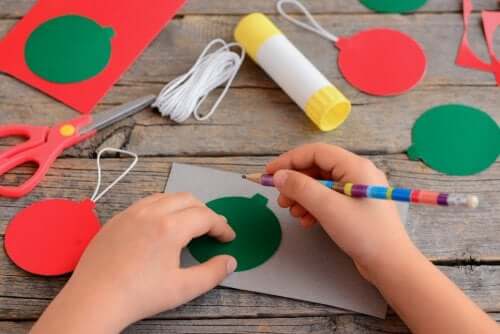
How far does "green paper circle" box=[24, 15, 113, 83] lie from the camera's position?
1052mm

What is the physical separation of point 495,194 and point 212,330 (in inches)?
17.5

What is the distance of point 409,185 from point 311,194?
0.20 meters

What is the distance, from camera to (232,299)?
86 centimetres

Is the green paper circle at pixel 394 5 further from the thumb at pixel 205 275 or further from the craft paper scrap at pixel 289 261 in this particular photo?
the thumb at pixel 205 275

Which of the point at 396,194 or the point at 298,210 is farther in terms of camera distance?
the point at 298,210

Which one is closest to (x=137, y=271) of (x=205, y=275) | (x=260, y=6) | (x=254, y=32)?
(x=205, y=275)

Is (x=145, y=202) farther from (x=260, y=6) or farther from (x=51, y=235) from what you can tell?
(x=260, y=6)

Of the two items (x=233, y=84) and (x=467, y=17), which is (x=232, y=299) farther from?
(x=467, y=17)

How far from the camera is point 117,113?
3.26 ft

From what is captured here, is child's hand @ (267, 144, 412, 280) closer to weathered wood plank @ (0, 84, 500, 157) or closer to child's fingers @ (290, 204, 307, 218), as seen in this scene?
child's fingers @ (290, 204, 307, 218)

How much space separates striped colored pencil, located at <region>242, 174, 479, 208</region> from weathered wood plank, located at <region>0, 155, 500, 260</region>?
0.10m

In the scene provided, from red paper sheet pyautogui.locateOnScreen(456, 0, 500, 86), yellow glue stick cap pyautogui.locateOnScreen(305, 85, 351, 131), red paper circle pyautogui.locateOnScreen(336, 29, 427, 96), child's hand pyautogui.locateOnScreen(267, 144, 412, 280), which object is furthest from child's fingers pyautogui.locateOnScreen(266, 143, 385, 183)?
red paper sheet pyautogui.locateOnScreen(456, 0, 500, 86)

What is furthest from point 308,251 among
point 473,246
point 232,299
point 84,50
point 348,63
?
point 84,50

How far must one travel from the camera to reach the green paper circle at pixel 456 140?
0.97 metres
